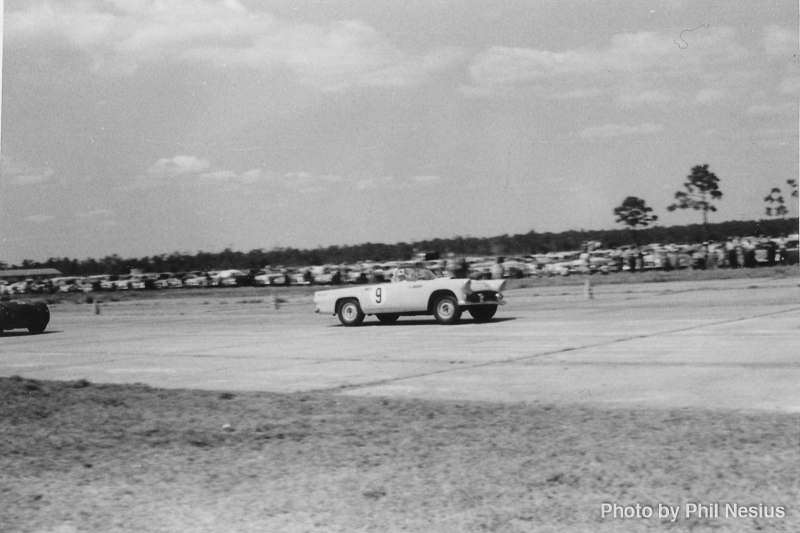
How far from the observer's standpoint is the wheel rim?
20.3m

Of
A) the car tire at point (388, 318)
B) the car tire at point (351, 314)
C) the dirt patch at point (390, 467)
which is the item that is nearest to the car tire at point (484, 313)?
the car tire at point (388, 318)

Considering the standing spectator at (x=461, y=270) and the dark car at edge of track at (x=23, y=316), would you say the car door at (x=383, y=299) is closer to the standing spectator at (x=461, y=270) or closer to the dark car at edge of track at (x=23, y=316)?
the dark car at edge of track at (x=23, y=316)

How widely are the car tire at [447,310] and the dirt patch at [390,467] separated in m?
10.9

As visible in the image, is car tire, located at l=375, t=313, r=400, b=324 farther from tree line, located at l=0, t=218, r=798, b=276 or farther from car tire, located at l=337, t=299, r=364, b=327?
tree line, located at l=0, t=218, r=798, b=276

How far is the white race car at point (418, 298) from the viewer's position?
20.3 metres

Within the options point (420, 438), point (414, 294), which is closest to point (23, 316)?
point (414, 294)

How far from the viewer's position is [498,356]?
13547 mm

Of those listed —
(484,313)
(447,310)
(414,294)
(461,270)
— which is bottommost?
(484,313)

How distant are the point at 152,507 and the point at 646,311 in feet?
56.5

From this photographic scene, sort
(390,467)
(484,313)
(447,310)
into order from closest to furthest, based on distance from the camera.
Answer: (390,467) < (447,310) < (484,313)

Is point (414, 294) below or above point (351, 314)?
above

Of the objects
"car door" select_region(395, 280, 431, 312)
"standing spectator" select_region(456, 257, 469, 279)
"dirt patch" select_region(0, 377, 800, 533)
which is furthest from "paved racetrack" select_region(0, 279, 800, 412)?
"standing spectator" select_region(456, 257, 469, 279)

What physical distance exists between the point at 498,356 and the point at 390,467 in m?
7.10

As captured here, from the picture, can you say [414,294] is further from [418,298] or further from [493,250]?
[493,250]
